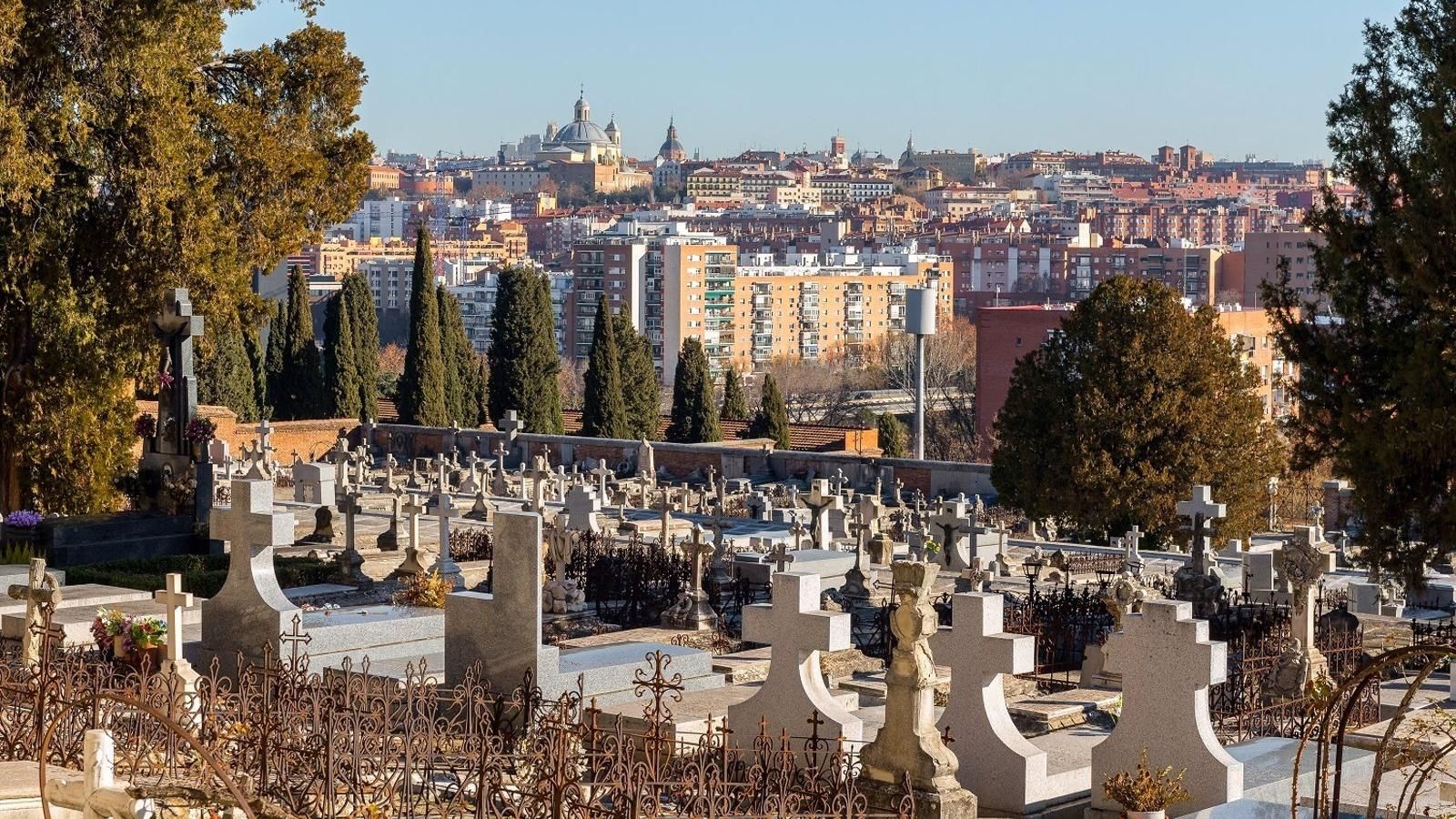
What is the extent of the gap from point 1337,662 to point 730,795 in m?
7.44

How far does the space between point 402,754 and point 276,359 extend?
3342cm

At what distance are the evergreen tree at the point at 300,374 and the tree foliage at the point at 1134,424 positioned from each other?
59.9 feet

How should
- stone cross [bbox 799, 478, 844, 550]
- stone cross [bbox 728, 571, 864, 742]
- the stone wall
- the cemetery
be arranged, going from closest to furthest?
Result: the cemetery
stone cross [bbox 728, 571, 864, 742]
stone cross [bbox 799, 478, 844, 550]
the stone wall

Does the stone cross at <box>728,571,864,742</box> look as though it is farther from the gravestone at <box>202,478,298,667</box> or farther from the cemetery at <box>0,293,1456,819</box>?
the gravestone at <box>202,478,298,667</box>

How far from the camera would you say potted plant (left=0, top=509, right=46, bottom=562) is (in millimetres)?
17609

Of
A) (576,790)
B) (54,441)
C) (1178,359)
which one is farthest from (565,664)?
(1178,359)

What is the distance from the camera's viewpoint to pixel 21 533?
1780 centimetres

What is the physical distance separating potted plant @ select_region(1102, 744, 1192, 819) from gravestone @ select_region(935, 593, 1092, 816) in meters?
0.50

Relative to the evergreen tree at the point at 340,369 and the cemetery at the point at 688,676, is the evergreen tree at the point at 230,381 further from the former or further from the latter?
the cemetery at the point at 688,676

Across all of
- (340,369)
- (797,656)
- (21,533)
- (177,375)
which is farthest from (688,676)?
(340,369)

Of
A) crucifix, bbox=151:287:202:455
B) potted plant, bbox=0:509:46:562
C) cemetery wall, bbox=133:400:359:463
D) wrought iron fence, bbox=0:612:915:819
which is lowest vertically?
cemetery wall, bbox=133:400:359:463

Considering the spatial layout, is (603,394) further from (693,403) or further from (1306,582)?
(1306,582)

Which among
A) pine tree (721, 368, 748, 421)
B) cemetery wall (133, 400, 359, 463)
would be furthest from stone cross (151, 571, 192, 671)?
pine tree (721, 368, 748, 421)

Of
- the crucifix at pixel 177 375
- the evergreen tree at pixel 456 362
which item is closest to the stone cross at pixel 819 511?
the crucifix at pixel 177 375
